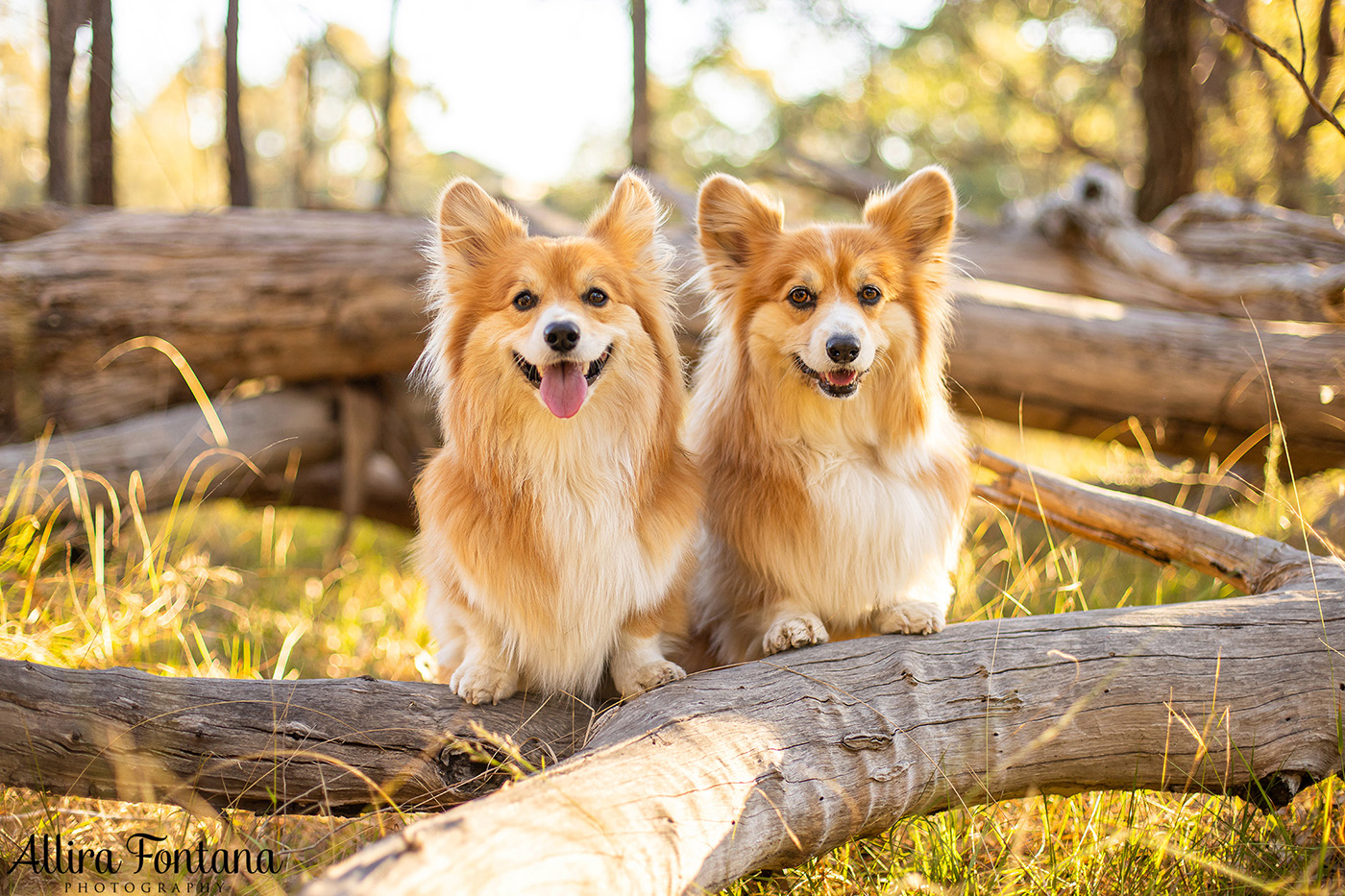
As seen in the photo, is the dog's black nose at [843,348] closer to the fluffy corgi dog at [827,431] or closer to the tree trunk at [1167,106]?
the fluffy corgi dog at [827,431]

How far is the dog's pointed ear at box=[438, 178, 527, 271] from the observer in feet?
9.86

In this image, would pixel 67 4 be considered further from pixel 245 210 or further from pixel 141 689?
pixel 141 689

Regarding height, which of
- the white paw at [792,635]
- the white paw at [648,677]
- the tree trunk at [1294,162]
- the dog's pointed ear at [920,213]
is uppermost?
the tree trunk at [1294,162]

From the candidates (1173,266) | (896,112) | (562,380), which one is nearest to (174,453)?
(562,380)

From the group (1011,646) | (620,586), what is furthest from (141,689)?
(1011,646)

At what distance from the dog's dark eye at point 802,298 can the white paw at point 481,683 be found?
5.33 ft

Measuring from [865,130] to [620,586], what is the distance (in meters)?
18.6

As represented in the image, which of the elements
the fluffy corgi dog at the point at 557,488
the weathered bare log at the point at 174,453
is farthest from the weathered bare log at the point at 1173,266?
the weathered bare log at the point at 174,453

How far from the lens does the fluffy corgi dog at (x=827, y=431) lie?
9.63 feet

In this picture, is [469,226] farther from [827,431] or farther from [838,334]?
[827,431]

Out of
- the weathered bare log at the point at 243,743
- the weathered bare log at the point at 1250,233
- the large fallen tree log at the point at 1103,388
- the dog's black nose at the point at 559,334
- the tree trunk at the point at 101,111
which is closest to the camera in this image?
the weathered bare log at the point at 243,743

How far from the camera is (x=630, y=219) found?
3141 mm

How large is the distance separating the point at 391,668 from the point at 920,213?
319 cm

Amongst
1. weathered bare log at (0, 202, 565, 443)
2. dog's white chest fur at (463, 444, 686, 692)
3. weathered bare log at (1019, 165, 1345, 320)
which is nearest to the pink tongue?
dog's white chest fur at (463, 444, 686, 692)
